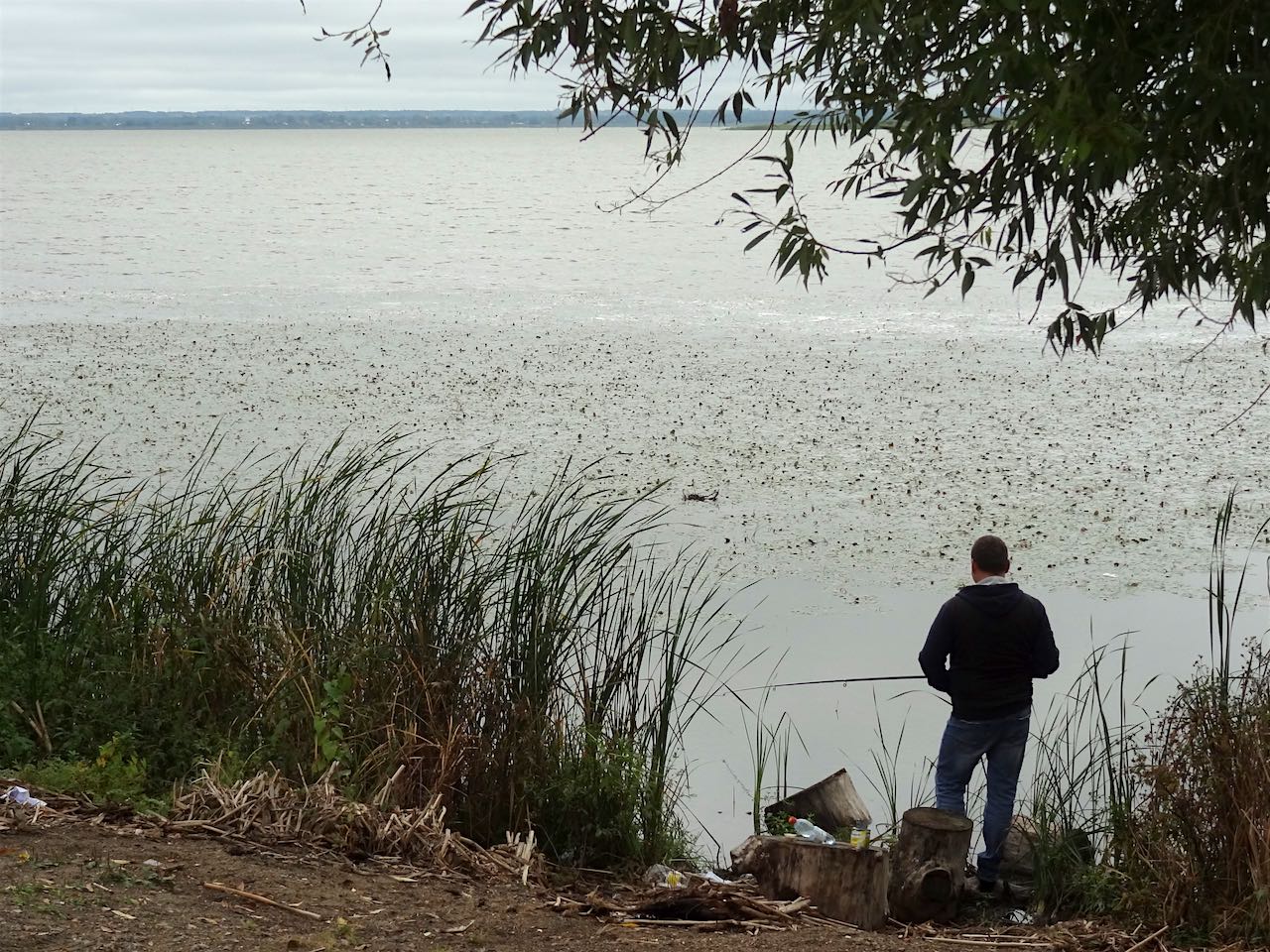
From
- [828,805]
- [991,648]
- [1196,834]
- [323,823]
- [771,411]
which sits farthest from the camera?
[771,411]

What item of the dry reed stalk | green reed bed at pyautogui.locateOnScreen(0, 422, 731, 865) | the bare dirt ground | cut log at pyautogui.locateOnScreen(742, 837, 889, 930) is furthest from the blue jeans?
the dry reed stalk

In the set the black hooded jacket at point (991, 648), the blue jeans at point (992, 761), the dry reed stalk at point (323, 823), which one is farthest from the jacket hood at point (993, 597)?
the dry reed stalk at point (323, 823)

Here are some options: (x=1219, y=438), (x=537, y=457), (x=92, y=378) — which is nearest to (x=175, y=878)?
(x=537, y=457)

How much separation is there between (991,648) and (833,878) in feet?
4.15

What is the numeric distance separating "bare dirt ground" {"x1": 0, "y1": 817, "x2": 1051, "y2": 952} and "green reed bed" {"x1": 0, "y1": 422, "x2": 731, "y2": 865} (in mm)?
546

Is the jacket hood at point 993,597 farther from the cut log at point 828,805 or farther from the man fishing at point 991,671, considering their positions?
the cut log at point 828,805

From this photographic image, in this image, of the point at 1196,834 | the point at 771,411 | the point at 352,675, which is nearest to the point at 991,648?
the point at 1196,834

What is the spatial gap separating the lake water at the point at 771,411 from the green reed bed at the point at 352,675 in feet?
3.44

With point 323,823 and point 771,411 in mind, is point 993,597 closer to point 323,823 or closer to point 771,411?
point 323,823

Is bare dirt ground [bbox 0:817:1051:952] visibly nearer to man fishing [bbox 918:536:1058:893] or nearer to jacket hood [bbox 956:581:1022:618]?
man fishing [bbox 918:536:1058:893]

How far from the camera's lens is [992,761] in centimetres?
529

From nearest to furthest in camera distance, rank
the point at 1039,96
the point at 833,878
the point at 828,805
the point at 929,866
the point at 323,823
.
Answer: the point at 1039,96, the point at 323,823, the point at 833,878, the point at 929,866, the point at 828,805

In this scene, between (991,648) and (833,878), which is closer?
(833,878)

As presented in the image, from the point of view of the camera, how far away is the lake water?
7.73m
